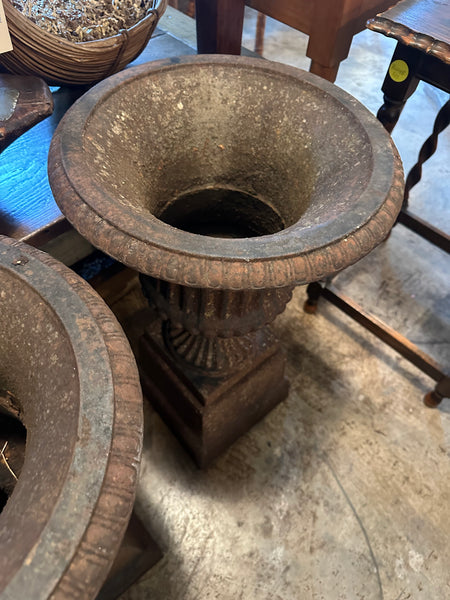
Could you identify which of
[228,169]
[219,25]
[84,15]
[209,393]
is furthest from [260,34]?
[209,393]

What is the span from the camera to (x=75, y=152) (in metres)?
0.81

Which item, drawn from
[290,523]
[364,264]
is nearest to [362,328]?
[364,264]

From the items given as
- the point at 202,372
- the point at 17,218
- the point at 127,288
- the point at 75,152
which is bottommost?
the point at 127,288

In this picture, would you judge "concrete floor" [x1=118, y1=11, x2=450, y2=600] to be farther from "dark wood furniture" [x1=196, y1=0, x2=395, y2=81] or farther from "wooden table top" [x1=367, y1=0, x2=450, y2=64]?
"wooden table top" [x1=367, y1=0, x2=450, y2=64]

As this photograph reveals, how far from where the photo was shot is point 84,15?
131 centimetres

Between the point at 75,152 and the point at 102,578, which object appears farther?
the point at 75,152

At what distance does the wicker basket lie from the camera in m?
1.09

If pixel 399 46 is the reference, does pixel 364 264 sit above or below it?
below

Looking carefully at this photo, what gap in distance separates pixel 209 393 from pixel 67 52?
3.13 ft

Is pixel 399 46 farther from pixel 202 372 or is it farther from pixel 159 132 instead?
pixel 202 372

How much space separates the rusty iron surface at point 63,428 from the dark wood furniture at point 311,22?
1099mm

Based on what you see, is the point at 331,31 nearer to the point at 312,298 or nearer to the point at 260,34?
the point at 312,298

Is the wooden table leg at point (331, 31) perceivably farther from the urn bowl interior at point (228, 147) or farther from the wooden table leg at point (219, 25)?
the urn bowl interior at point (228, 147)

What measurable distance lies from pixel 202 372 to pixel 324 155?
2.13ft
